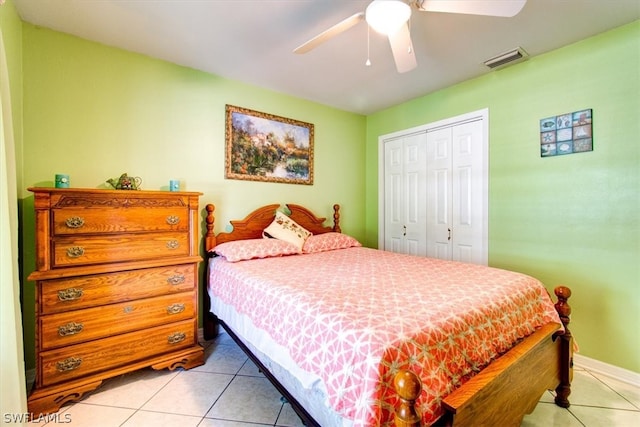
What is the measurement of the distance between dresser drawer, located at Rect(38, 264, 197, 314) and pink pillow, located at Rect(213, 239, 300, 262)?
1.01 feet

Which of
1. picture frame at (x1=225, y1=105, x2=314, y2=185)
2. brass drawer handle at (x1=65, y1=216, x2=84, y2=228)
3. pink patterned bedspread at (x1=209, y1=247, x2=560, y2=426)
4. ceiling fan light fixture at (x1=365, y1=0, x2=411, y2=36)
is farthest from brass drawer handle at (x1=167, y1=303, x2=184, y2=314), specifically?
ceiling fan light fixture at (x1=365, y1=0, x2=411, y2=36)

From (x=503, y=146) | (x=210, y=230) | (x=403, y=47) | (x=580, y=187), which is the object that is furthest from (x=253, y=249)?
(x=580, y=187)

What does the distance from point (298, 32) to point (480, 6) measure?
1.23 metres

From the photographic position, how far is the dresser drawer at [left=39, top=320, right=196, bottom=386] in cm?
164

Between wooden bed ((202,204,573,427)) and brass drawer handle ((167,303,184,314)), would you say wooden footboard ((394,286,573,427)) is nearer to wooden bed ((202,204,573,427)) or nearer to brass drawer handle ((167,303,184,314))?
wooden bed ((202,204,573,427))

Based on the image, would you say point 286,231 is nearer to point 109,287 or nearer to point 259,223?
point 259,223

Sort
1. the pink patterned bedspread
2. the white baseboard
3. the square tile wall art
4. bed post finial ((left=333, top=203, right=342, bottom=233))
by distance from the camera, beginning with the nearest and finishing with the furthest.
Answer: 1. the pink patterned bedspread
2. the white baseboard
3. the square tile wall art
4. bed post finial ((left=333, top=203, right=342, bottom=233))

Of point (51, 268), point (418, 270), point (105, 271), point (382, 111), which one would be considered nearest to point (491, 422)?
point (418, 270)

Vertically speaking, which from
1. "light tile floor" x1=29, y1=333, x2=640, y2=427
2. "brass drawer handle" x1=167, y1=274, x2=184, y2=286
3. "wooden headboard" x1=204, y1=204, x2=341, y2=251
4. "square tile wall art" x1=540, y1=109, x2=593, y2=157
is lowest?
"light tile floor" x1=29, y1=333, x2=640, y2=427

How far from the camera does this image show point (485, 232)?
2746 mm

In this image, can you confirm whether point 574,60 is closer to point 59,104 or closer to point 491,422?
point 491,422

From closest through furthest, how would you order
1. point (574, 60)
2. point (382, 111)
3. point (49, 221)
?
point (49, 221)
point (574, 60)
point (382, 111)

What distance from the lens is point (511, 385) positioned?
4.01 ft

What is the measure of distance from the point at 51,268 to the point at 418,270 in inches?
92.3
